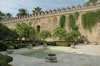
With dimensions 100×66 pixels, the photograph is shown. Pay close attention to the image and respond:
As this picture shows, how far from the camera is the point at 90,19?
603 inches

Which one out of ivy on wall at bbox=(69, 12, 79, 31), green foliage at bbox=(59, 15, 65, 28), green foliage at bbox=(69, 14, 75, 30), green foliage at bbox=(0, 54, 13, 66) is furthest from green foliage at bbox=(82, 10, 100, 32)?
green foliage at bbox=(0, 54, 13, 66)

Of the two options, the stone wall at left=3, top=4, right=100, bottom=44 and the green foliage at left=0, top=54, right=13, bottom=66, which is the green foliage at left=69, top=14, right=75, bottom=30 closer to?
the stone wall at left=3, top=4, right=100, bottom=44

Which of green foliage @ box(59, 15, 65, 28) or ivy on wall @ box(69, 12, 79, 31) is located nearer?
ivy on wall @ box(69, 12, 79, 31)

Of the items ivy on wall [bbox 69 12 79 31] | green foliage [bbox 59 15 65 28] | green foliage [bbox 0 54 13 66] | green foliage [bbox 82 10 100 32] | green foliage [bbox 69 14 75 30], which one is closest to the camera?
green foliage [bbox 0 54 13 66]

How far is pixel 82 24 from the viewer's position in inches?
629

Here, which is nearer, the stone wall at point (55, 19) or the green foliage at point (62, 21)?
the stone wall at point (55, 19)

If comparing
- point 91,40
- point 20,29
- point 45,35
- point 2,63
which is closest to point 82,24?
point 91,40

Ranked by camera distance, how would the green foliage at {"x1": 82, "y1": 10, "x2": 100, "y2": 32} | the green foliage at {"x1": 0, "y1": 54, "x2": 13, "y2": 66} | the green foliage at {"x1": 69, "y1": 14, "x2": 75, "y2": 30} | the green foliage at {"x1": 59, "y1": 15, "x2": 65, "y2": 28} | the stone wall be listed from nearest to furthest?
the green foliage at {"x1": 0, "y1": 54, "x2": 13, "y2": 66} → the green foliage at {"x1": 82, "y1": 10, "x2": 100, "y2": 32} → the stone wall → the green foliage at {"x1": 69, "y1": 14, "x2": 75, "y2": 30} → the green foliage at {"x1": 59, "y1": 15, "x2": 65, "y2": 28}

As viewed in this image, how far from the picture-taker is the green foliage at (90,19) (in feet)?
48.4

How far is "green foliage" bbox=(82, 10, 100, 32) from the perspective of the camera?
14.7m

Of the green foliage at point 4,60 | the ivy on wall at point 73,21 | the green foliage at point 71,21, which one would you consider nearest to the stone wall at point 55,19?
the ivy on wall at point 73,21

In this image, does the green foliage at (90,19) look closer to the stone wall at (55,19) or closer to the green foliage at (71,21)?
the stone wall at (55,19)

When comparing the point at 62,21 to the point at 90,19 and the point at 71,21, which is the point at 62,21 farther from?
the point at 90,19

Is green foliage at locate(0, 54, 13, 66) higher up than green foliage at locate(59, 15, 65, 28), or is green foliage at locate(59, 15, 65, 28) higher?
green foliage at locate(59, 15, 65, 28)
